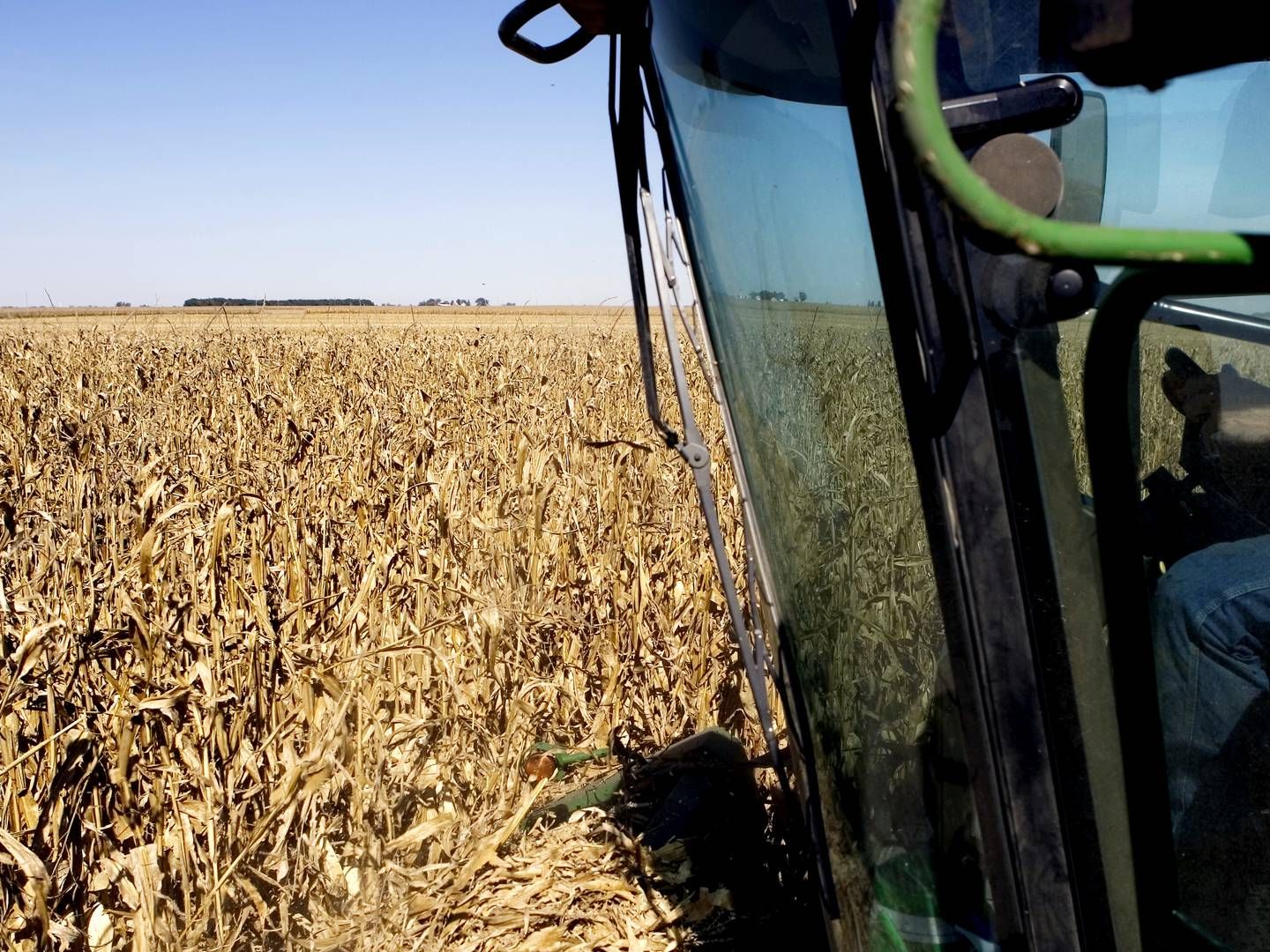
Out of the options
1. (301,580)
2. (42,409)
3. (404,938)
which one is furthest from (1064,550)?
(42,409)

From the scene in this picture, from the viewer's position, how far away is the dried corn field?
2318mm

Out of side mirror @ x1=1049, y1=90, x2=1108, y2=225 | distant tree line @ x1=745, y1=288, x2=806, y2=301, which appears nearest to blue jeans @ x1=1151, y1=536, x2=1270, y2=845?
side mirror @ x1=1049, y1=90, x2=1108, y2=225

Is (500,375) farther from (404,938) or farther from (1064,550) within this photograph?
(1064,550)

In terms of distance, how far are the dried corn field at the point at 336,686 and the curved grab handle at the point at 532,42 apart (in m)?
1.04

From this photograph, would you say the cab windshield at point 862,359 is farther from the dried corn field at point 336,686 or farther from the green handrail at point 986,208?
the dried corn field at point 336,686

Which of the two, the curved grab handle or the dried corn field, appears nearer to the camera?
the curved grab handle

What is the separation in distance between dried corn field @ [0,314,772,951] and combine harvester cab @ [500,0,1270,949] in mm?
1444

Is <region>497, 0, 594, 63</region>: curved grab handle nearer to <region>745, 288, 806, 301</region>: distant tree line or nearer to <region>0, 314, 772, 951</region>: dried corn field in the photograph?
<region>745, 288, 806, 301</region>: distant tree line

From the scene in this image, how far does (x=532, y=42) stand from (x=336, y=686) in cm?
143

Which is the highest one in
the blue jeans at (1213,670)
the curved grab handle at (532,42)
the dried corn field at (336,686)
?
the curved grab handle at (532,42)

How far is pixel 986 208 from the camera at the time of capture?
2.14 ft

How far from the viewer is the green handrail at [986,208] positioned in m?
0.64

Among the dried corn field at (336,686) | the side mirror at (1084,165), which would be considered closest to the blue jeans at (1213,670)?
the side mirror at (1084,165)

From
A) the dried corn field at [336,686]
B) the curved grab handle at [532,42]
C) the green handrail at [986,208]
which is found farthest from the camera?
the dried corn field at [336,686]
